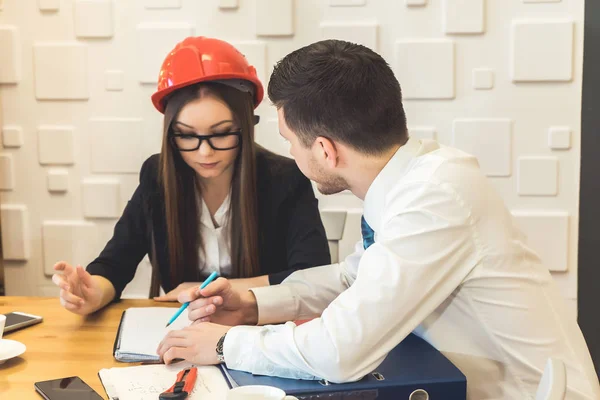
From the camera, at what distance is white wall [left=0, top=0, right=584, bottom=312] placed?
2645 mm

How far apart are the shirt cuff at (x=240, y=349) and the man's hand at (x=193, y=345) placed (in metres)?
0.04

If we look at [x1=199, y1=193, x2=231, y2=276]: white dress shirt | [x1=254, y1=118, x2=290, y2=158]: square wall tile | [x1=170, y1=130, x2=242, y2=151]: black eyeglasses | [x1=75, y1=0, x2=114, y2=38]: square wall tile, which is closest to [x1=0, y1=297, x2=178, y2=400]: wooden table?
[x1=199, y1=193, x2=231, y2=276]: white dress shirt

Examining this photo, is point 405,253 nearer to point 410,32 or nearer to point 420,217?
point 420,217

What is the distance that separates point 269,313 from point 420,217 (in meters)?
0.59

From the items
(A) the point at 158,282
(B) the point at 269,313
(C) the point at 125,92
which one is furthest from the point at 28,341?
(C) the point at 125,92

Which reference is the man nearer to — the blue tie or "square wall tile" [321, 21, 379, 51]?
A: the blue tie

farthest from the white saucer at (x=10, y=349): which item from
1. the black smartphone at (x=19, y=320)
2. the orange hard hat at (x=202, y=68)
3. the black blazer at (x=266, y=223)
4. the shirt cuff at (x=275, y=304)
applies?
the orange hard hat at (x=202, y=68)

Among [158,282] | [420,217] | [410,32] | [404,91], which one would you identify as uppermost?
[410,32]

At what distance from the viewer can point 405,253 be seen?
4.14 feet

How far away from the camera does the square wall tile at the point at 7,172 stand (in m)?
2.87

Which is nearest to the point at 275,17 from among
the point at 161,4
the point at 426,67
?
the point at 161,4

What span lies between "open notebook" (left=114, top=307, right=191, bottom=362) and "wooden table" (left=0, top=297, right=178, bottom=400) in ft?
0.09

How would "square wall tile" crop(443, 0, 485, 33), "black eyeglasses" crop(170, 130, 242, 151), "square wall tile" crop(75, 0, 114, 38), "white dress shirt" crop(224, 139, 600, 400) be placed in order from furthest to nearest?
"square wall tile" crop(75, 0, 114, 38) → "square wall tile" crop(443, 0, 485, 33) → "black eyeglasses" crop(170, 130, 242, 151) → "white dress shirt" crop(224, 139, 600, 400)

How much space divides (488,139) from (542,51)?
1.26 ft
